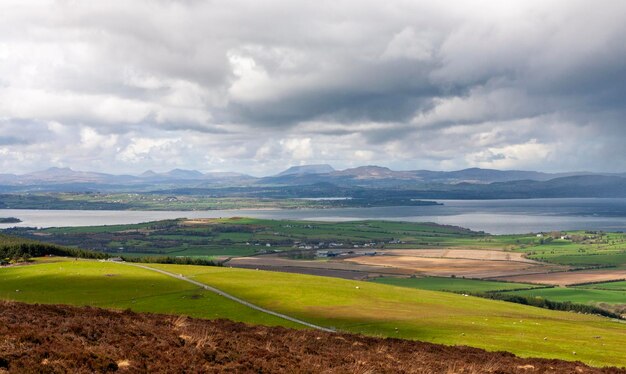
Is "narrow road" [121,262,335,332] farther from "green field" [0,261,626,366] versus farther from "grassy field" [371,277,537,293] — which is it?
"grassy field" [371,277,537,293]

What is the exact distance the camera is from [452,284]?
384 feet

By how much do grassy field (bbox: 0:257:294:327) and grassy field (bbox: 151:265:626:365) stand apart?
206 inches

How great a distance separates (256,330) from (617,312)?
283 ft

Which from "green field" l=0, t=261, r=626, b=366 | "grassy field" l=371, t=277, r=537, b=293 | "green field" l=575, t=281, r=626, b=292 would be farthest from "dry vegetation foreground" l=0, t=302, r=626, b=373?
"green field" l=575, t=281, r=626, b=292

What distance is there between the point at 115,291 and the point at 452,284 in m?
80.3

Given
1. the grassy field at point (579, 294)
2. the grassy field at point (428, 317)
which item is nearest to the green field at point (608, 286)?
the grassy field at point (579, 294)

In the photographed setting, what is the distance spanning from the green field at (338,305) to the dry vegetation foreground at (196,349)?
31.4 ft

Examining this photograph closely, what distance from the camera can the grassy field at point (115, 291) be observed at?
Result: 50875 millimetres

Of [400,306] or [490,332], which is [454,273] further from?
[490,332]

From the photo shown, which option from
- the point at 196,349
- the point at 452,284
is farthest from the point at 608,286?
the point at 196,349

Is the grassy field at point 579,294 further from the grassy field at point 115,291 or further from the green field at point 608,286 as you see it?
the grassy field at point 115,291

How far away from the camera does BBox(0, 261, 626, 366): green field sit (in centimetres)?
4216

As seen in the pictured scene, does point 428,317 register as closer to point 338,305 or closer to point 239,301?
point 338,305

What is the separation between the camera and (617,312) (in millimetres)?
90750
